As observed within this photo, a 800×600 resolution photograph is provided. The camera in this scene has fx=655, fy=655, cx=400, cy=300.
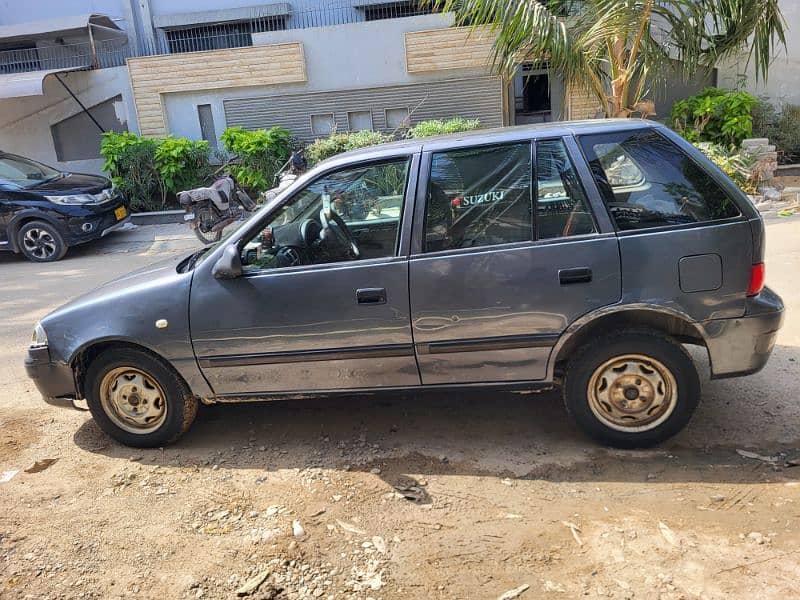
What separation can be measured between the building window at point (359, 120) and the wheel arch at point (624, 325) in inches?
427

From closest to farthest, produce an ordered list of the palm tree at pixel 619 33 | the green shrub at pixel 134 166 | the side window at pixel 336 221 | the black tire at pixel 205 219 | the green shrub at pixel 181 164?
the side window at pixel 336 221 → the palm tree at pixel 619 33 → the black tire at pixel 205 219 → the green shrub at pixel 181 164 → the green shrub at pixel 134 166

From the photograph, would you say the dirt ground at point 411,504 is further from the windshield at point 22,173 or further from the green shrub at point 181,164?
the green shrub at point 181,164

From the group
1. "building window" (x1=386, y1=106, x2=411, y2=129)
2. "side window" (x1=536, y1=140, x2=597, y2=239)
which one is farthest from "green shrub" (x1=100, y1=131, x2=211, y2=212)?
"side window" (x1=536, y1=140, x2=597, y2=239)

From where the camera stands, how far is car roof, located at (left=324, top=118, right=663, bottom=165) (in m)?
3.55

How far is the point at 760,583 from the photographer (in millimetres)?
2572

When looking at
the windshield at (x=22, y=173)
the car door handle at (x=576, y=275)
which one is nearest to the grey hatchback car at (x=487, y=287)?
the car door handle at (x=576, y=275)

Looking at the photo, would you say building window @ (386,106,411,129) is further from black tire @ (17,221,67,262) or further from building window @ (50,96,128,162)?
black tire @ (17,221,67,262)

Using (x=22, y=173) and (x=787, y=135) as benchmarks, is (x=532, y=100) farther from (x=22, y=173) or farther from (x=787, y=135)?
(x=22, y=173)

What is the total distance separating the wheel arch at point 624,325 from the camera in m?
3.39

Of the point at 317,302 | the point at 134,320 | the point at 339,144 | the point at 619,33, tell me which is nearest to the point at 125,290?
the point at 134,320

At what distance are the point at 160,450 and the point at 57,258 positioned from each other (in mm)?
7931

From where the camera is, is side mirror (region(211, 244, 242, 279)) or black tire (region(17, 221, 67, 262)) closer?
side mirror (region(211, 244, 242, 279))

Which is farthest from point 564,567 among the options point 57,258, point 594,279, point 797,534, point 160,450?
point 57,258

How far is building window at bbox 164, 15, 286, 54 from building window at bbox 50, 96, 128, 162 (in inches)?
85.3
